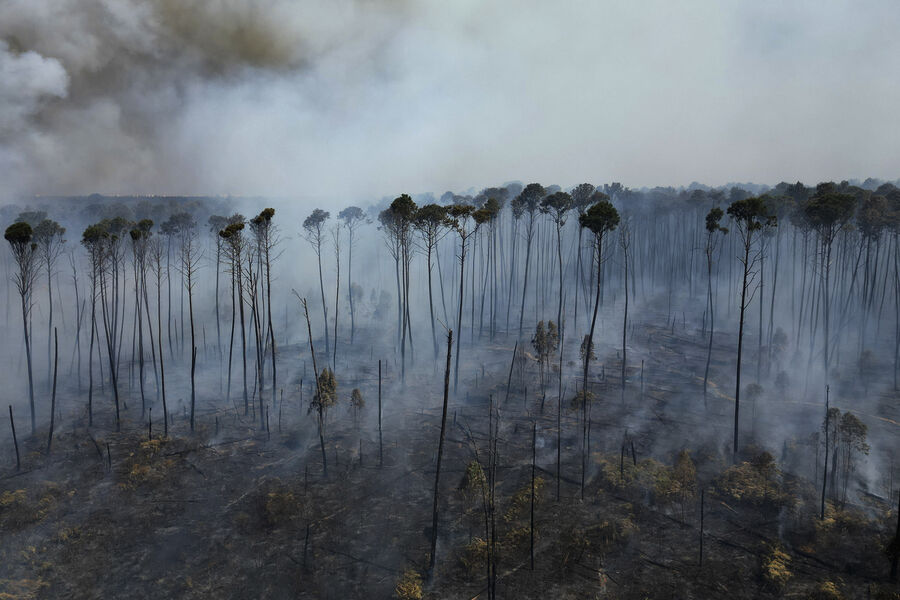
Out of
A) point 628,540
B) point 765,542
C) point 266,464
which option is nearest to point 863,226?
Result: point 765,542

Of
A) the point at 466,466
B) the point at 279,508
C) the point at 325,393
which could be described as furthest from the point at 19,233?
the point at 466,466

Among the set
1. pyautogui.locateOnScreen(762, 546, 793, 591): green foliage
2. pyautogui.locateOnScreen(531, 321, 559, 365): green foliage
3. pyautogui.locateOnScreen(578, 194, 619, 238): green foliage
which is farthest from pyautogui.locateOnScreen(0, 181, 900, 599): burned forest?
pyautogui.locateOnScreen(531, 321, 559, 365): green foliage

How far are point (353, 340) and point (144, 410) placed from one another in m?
29.9

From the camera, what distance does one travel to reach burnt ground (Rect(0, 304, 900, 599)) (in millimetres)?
19281

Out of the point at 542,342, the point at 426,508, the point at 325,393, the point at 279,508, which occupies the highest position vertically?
the point at 542,342

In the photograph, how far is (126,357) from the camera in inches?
2245

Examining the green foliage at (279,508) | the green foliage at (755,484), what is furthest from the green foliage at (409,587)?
the green foliage at (755,484)

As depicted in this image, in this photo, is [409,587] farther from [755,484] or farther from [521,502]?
[755,484]

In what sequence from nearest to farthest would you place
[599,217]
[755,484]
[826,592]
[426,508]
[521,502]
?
[826,592] → [521,502] → [426,508] → [755,484] → [599,217]

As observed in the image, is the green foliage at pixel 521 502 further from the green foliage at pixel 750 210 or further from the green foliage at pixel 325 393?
the green foliage at pixel 750 210

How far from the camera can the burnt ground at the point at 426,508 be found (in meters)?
19.3

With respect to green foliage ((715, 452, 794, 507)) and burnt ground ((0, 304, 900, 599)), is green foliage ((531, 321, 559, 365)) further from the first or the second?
green foliage ((715, 452, 794, 507))

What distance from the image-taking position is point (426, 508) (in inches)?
983

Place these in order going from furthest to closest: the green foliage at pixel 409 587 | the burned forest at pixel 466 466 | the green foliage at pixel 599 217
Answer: the green foliage at pixel 599 217 < the burned forest at pixel 466 466 < the green foliage at pixel 409 587
